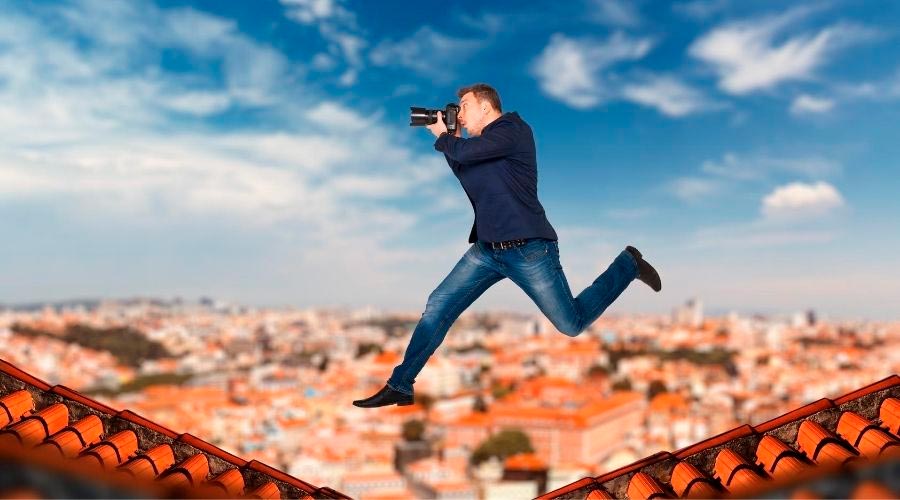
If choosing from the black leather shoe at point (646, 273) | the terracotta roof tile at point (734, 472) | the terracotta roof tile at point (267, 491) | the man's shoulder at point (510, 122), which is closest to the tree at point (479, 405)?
the black leather shoe at point (646, 273)

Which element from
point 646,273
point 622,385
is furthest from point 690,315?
point 646,273

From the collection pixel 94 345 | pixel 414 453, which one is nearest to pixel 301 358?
pixel 94 345

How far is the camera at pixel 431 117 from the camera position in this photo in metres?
2.95

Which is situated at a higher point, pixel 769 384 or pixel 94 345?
pixel 94 345

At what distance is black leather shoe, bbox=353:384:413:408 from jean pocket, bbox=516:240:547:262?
0.71m

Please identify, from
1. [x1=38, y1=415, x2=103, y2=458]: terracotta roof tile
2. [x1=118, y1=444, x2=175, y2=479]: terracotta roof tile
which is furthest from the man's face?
[x1=38, y1=415, x2=103, y2=458]: terracotta roof tile

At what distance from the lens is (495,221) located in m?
2.88

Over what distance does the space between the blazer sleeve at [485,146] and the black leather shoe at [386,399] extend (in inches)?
36.0

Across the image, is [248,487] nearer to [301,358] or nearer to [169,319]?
[301,358]

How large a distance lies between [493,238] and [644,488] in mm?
1024

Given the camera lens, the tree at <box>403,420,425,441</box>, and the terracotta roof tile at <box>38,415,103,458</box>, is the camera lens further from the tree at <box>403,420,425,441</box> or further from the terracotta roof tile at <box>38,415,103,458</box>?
the tree at <box>403,420,425,441</box>

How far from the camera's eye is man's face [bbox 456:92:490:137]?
293 cm

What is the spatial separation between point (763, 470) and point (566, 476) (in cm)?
5408

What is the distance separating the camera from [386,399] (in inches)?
118
